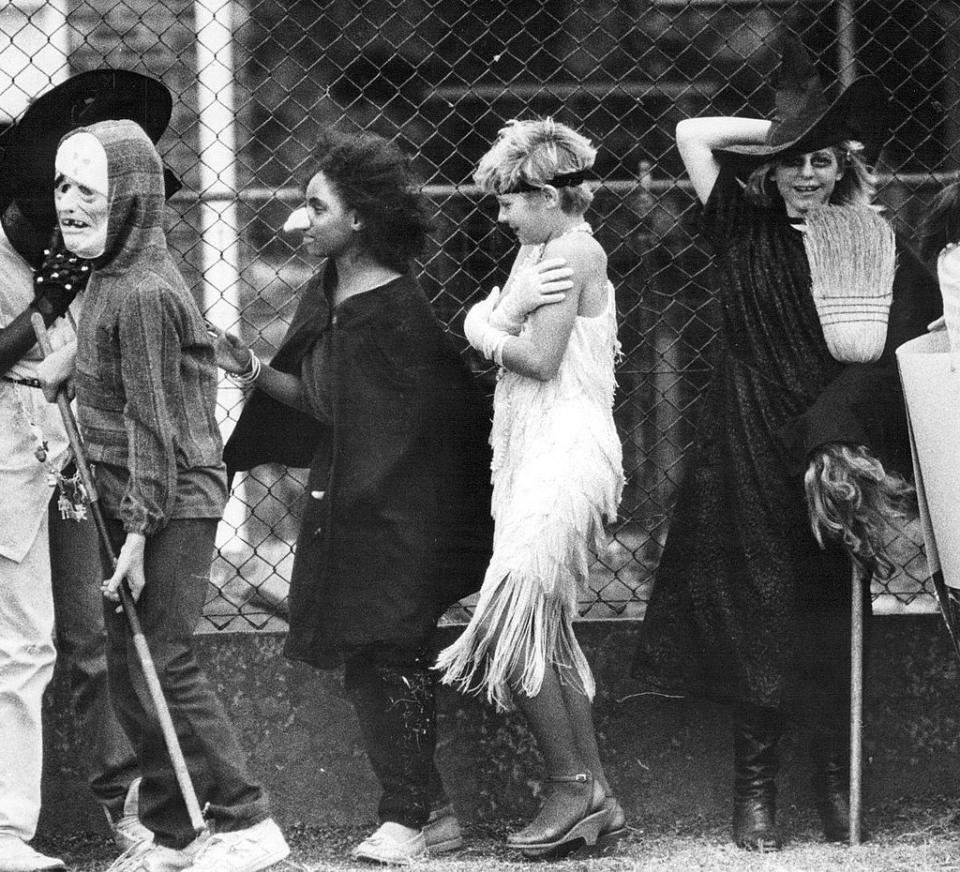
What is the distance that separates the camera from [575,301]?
13.4 feet

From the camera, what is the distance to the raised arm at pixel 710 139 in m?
4.39

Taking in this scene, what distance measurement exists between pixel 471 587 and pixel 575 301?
847mm

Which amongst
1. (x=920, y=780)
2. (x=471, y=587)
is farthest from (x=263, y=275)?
(x=920, y=780)

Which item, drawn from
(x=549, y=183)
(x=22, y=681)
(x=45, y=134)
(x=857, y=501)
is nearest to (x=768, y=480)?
(x=857, y=501)

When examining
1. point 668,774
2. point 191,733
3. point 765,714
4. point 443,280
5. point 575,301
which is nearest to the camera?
point 191,733

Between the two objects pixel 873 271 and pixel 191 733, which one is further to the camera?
pixel 873 271

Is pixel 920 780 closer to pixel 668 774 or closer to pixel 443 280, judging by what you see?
pixel 668 774

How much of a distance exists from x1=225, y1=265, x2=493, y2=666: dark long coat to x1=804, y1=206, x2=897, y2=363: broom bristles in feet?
3.25

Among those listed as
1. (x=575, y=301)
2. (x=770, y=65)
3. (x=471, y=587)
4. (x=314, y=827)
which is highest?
(x=770, y=65)

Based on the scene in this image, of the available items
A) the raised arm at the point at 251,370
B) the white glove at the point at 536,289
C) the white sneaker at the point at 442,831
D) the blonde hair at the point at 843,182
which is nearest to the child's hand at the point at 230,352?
the raised arm at the point at 251,370

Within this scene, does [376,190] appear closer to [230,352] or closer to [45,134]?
[230,352]

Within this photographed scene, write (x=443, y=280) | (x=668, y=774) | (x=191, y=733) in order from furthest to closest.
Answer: (x=443, y=280) → (x=668, y=774) → (x=191, y=733)

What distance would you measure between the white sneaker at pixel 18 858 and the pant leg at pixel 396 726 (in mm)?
858

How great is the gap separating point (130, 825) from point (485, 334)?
157 centimetres
